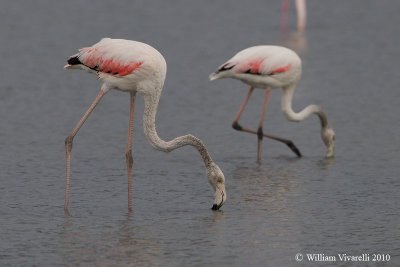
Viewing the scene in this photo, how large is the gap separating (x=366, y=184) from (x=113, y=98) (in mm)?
5954

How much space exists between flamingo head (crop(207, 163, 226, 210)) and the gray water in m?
0.14

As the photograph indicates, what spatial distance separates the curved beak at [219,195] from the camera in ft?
32.3

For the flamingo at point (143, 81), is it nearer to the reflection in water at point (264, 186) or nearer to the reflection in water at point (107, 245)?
the reflection in water at point (264, 186)

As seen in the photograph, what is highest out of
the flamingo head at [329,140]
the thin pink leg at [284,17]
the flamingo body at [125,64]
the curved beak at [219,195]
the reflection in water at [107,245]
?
the thin pink leg at [284,17]

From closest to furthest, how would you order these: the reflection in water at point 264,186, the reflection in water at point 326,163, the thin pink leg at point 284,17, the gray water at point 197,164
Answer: the gray water at point 197,164, the reflection in water at point 264,186, the reflection in water at point 326,163, the thin pink leg at point 284,17

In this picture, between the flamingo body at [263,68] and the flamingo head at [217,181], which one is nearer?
→ the flamingo head at [217,181]

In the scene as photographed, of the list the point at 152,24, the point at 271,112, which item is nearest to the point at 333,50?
the point at 152,24

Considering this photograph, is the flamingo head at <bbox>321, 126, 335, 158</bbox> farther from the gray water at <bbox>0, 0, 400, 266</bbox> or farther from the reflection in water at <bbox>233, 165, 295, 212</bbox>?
the reflection in water at <bbox>233, 165, 295, 212</bbox>

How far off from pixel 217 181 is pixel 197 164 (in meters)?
2.33

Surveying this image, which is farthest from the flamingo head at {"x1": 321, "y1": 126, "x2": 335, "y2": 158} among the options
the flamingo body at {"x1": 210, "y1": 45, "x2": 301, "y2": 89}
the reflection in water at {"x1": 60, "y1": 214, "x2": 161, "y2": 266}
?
the reflection in water at {"x1": 60, "y1": 214, "x2": 161, "y2": 266}

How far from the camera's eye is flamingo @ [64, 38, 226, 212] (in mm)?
9891

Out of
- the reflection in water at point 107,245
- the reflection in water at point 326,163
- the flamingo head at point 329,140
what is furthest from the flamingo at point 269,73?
the reflection in water at point 107,245

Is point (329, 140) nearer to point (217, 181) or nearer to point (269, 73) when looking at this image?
point (269, 73)

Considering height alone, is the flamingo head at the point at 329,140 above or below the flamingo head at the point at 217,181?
above
